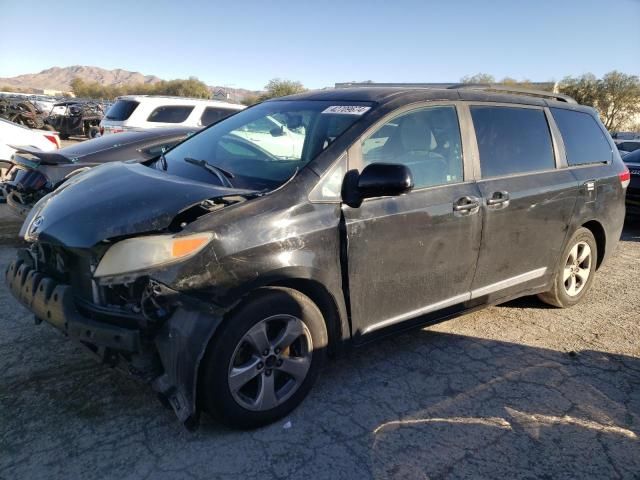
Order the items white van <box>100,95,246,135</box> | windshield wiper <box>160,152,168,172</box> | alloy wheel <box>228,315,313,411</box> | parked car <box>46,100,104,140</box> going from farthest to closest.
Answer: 1. parked car <box>46,100,104,140</box>
2. white van <box>100,95,246,135</box>
3. windshield wiper <box>160,152,168,172</box>
4. alloy wheel <box>228,315,313,411</box>

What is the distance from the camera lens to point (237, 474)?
240cm

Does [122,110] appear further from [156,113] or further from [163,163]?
[163,163]

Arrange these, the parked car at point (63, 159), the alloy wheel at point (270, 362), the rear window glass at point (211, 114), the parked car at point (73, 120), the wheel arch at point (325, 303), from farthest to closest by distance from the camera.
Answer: the parked car at point (73, 120) < the rear window glass at point (211, 114) < the parked car at point (63, 159) < the wheel arch at point (325, 303) < the alloy wheel at point (270, 362)

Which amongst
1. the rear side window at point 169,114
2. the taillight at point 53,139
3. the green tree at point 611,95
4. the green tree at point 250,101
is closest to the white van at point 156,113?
the rear side window at point 169,114

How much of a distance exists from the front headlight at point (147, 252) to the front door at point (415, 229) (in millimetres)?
896

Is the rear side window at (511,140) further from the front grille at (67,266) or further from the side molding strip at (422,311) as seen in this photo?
the front grille at (67,266)

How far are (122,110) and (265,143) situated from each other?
8.14m

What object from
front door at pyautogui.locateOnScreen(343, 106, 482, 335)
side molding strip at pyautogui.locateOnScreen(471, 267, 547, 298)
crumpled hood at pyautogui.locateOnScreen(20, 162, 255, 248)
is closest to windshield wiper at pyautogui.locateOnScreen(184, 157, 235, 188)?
crumpled hood at pyautogui.locateOnScreen(20, 162, 255, 248)

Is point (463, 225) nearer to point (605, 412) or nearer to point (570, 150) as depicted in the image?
point (605, 412)

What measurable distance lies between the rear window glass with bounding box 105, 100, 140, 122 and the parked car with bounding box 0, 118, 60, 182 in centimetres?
164

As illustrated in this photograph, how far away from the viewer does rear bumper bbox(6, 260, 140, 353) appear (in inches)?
95.0

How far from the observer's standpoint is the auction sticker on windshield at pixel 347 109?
10.5ft

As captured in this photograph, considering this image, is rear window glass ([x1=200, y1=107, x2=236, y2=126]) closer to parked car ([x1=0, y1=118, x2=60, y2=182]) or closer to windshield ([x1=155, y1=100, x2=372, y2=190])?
parked car ([x1=0, y1=118, x2=60, y2=182])

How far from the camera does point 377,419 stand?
288 cm
